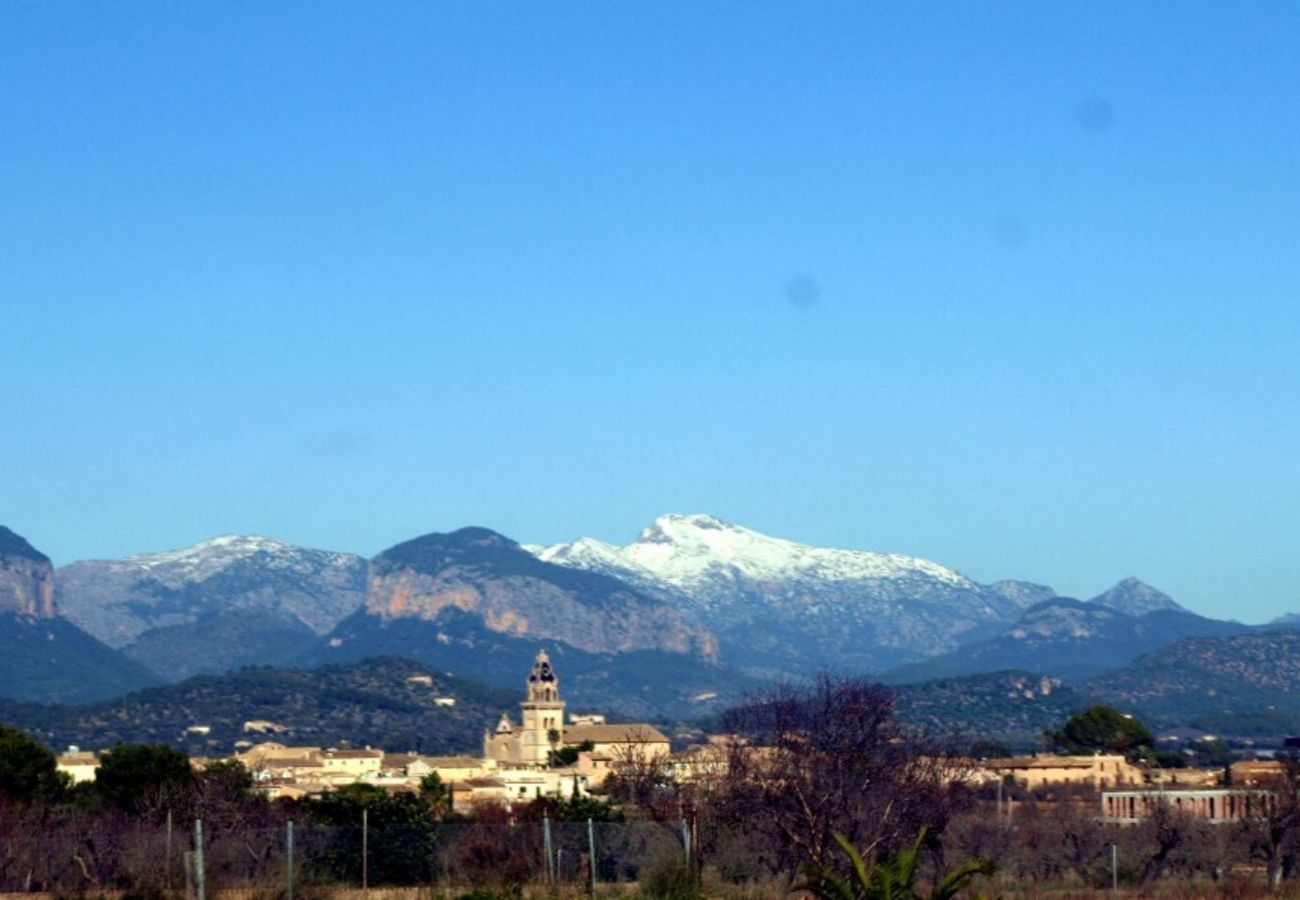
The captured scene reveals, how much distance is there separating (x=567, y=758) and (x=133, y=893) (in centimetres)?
12045

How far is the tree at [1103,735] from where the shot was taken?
133625 mm

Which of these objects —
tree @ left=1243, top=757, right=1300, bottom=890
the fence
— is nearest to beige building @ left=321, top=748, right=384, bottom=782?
tree @ left=1243, top=757, right=1300, bottom=890

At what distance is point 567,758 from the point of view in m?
152

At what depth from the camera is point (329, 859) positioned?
121 ft

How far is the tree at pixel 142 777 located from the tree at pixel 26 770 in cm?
159

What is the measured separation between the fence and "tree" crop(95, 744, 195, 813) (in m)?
20.3

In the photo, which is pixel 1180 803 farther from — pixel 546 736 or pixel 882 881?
pixel 546 736

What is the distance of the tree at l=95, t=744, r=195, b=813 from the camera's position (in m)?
60.7

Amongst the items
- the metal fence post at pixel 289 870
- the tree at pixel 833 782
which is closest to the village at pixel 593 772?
the tree at pixel 833 782

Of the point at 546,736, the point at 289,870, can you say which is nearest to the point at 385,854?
the point at 289,870

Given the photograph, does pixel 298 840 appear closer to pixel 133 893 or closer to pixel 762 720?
pixel 133 893

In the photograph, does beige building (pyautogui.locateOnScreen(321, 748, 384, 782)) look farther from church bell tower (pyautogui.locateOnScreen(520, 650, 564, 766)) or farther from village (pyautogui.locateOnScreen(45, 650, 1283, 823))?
church bell tower (pyautogui.locateOnScreen(520, 650, 564, 766))

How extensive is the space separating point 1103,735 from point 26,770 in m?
84.9

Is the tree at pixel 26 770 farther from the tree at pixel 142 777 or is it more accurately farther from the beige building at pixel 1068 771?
the beige building at pixel 1068 771
